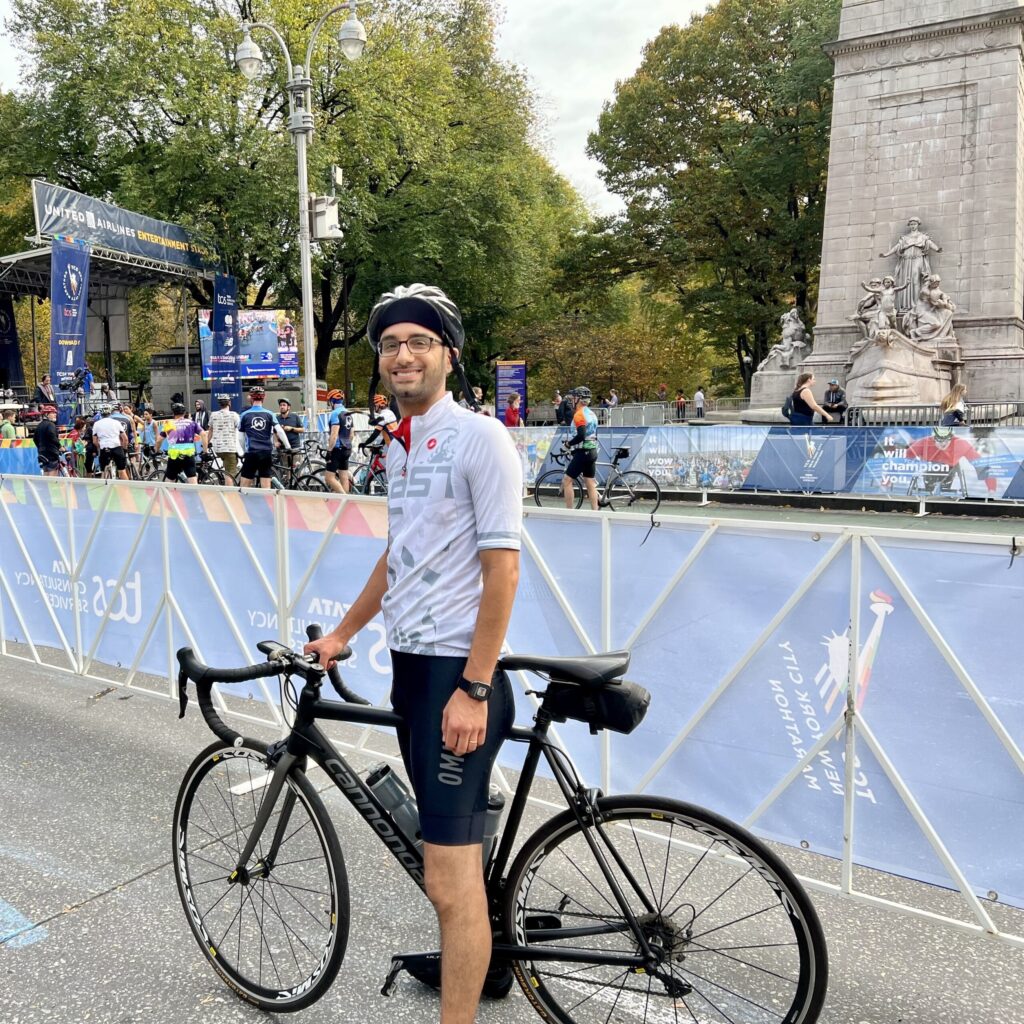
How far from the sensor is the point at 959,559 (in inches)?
113

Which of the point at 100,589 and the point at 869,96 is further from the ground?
the point at 869,96

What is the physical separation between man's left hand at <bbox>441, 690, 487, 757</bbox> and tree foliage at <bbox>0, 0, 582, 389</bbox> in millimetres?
28944

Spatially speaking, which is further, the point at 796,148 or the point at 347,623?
the point at 796,148

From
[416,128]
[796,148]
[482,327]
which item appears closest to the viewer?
[416,128]

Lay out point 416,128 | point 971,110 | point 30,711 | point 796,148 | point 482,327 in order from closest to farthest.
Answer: point 30,711
point 971,110
point 416,128
point 796,148
point 482,327

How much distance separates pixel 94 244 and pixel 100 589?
20.9 metres

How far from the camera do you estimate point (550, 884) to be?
2463 millimetres

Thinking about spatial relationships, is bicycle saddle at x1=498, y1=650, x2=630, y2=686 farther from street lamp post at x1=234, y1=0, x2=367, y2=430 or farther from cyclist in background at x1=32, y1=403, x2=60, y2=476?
cyclist in background at x1=32, y1=403, x2=60, y2=476

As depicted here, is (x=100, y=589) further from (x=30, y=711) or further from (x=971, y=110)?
(x=971, y=110)

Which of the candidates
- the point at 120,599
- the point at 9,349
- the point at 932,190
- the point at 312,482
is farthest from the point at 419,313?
the point at 9,349

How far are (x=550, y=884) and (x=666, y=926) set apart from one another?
33 centimetres

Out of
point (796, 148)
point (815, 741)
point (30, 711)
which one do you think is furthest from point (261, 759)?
point (796, 148)

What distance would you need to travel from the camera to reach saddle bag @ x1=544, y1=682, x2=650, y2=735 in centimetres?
223

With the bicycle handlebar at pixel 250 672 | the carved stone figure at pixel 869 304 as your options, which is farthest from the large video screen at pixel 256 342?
the bicycle handlebar at pixel 250 672
